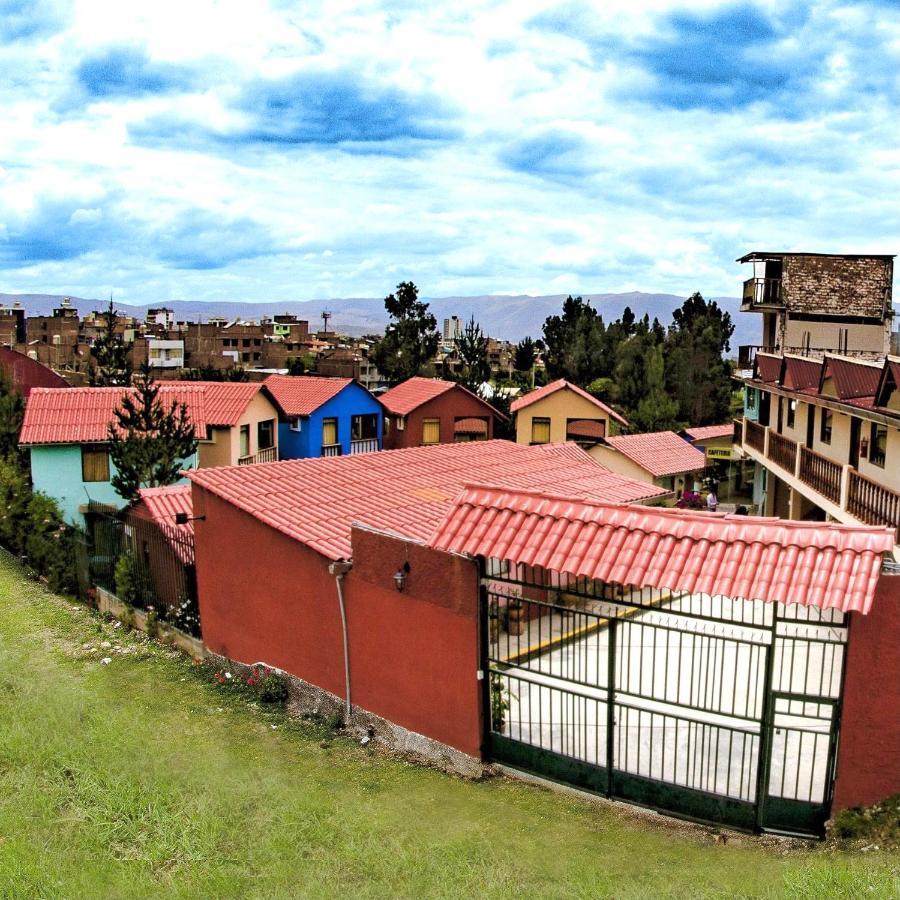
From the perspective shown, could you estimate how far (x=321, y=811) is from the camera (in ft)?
29.7

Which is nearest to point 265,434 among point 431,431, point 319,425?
point 319,425

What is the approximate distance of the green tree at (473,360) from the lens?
185ft

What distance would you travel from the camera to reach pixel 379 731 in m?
11.4

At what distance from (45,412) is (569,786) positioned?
85.2 feet

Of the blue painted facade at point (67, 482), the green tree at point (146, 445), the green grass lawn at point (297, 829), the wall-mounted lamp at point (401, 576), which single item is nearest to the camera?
the green grass lawn at point (297, 829)

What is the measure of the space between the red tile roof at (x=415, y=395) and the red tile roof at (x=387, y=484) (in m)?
22.7

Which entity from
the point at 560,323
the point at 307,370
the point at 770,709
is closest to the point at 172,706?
the point at 770,709

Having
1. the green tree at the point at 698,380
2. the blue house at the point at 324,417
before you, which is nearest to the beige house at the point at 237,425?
the blue house at the point at 324,417

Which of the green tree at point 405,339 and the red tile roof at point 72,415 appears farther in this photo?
the green tree at point 405,339

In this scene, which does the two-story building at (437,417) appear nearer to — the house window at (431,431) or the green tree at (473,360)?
the house window at (431,431)

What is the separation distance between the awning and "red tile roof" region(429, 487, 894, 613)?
3692 centimetres

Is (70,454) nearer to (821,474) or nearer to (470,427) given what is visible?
(470,427)

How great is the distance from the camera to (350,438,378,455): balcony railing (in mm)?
42997

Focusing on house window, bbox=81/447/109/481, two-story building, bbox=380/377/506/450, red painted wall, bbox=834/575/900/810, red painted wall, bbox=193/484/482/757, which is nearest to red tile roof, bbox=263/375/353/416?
two-story building, bbox=380/377/506/450
